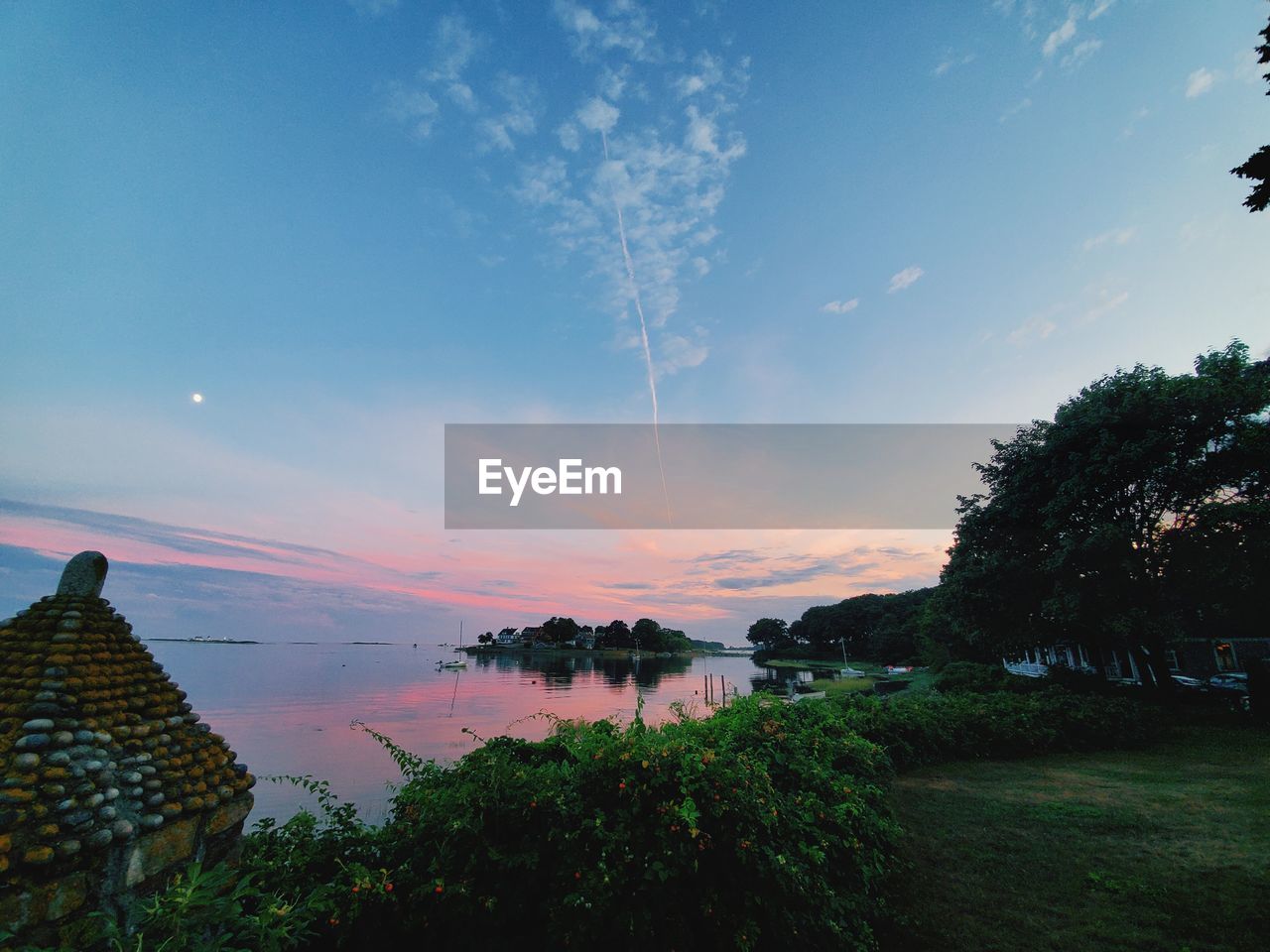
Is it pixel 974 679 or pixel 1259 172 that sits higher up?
pixel 1259 172

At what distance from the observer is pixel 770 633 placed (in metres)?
145

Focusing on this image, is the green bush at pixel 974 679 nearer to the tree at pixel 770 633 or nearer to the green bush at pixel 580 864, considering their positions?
the green bush at pixel 580 864

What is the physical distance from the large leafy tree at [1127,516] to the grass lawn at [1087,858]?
7.30 metres

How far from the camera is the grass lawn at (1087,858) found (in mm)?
5551

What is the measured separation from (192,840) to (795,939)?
14.9 ft

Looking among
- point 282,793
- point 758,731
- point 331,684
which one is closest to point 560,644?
point 331,684

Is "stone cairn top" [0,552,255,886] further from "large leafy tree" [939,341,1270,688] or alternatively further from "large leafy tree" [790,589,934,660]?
"large leafy tree" [790,589,934,660]

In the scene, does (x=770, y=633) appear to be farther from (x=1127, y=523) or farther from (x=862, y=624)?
(x=1127, y=523)

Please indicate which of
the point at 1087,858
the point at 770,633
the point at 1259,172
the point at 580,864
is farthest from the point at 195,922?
the point at 770,633

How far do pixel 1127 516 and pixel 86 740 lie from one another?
28212 mm

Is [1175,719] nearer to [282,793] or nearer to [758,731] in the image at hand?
[758,731]

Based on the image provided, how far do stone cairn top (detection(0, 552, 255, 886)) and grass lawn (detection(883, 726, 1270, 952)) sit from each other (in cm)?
671

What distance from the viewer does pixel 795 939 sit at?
4.32 meters

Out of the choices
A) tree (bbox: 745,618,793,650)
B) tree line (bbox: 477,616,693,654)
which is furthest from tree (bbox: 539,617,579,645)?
tree (bbox: 745,618,793,650)
